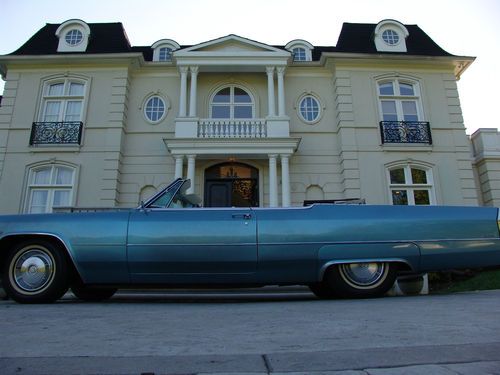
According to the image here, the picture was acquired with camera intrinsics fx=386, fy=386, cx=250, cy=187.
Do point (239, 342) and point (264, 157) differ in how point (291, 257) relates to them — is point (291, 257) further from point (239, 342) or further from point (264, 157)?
point (264, 157)

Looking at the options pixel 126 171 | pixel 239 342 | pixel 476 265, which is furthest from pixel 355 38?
pixel 239 342

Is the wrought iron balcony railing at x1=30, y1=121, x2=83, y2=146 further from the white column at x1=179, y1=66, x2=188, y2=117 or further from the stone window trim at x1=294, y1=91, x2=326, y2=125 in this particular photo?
the stone window trim at x1=294, y1=91, x2=326, y2=125

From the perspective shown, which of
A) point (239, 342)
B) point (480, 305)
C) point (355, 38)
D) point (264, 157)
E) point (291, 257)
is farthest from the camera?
point (355, 38)

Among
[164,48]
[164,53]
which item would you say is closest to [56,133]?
[164,53]

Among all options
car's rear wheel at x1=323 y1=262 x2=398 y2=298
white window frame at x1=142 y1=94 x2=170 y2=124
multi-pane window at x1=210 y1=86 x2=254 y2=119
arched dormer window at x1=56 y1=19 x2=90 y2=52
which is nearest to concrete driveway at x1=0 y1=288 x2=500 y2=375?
car's rear wheel at x1=323 y1=262 x2=398 y2=298

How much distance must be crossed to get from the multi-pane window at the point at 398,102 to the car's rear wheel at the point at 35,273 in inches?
474

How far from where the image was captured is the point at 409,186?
12.9 metres

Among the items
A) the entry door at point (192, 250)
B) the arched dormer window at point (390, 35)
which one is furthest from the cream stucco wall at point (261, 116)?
the entry door at point (192, 250)

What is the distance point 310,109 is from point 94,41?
28.0ft

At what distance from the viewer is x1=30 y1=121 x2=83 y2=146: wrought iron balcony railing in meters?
12.9

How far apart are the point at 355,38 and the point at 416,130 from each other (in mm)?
4523

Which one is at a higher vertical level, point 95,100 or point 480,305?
point 95,100

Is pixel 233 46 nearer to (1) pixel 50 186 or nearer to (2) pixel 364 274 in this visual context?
(1) pixel 50 186

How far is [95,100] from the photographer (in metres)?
13.4
